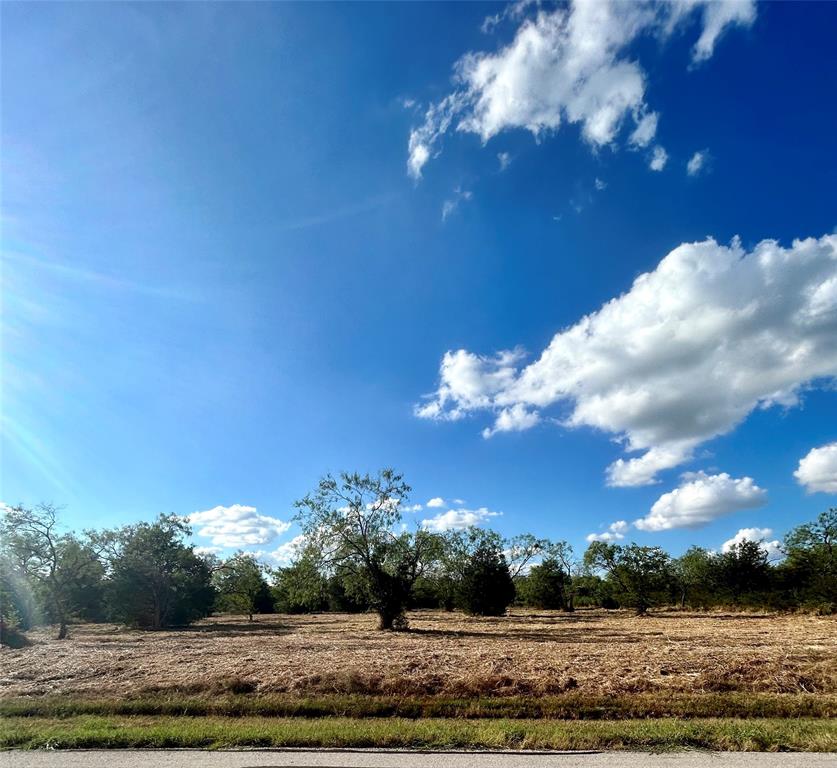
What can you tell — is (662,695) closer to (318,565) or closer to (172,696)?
(172,696)

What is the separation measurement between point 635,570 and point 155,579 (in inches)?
2081

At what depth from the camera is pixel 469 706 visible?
11289mm

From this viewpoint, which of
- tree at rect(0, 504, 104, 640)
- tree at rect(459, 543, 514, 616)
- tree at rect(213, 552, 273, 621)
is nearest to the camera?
tree at rect(0, 504, 104, 640)

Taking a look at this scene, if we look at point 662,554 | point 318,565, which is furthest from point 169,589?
point 662,554

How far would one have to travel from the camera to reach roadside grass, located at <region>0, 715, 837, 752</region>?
27.7 ft

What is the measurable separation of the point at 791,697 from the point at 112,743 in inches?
561

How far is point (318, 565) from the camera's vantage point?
123 feet

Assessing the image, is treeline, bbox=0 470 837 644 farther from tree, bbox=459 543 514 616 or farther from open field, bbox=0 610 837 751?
open field, bbox=0 610 837 751

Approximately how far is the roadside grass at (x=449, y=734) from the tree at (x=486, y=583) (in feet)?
141

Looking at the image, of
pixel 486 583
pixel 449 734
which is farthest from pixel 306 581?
pixel 449 734

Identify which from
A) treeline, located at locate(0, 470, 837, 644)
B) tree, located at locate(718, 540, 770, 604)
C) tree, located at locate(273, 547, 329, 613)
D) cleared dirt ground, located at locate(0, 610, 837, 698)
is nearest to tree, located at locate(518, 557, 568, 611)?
treeline, located at locate(0, 470, 837, 644)

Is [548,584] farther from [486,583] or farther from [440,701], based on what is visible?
[440,701]

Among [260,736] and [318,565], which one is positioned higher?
[318,565]

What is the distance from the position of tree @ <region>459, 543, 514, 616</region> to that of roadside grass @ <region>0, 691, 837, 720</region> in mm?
41106
